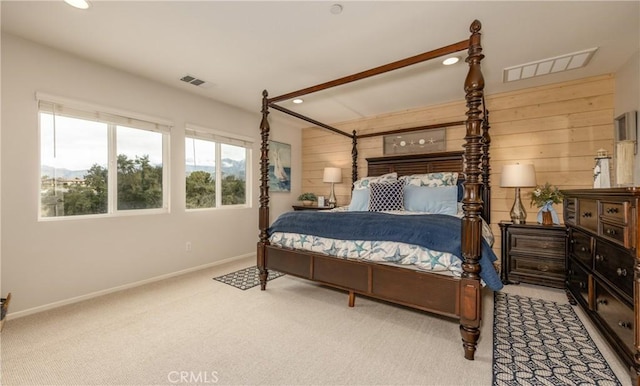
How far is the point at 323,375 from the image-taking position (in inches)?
61.7

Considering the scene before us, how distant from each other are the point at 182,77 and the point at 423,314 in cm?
354

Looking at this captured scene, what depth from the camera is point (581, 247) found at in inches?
90.0

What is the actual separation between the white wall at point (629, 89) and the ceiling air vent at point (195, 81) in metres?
4.36

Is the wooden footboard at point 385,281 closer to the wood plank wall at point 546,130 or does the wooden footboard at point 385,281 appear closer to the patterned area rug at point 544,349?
the patterned area rug at point 544,349

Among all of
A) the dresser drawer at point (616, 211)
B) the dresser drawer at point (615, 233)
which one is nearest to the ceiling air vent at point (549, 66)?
the dresser drawer at point (616, 211)

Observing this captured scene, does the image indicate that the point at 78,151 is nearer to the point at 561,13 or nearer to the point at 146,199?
the point at 146,199

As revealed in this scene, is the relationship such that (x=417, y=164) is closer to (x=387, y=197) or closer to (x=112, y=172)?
(x=387, y=197)

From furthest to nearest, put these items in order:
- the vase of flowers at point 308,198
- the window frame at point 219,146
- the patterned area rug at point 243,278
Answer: the vase of flowers at point 308,198, the window frame at point 219,146, the patterned area rug at point 243,278

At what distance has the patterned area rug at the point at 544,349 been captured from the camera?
1.54 meters

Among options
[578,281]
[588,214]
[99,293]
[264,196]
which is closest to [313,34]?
[264,196]


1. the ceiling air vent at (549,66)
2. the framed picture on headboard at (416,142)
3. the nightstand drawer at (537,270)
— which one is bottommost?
the nightstand drawer at (537,270)

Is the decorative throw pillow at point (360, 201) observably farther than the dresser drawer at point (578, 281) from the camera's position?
Yes

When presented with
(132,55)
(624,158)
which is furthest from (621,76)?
(132,55)

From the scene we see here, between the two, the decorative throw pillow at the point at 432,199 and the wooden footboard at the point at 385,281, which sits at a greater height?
the decorative throw pillow at the point at 432,199
